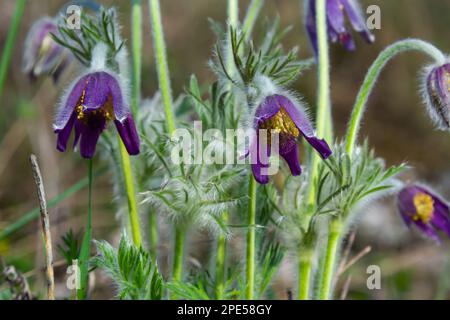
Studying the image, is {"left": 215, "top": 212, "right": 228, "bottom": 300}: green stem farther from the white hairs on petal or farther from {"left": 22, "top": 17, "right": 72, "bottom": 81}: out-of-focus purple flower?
{"left": 22, "top": 17, "right": 72, "bottom": 81}: out-of-focus purple flower

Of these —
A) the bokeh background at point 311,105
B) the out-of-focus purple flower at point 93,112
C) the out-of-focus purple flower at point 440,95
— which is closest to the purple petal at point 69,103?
the out-of-focus purple flower at point 93,112

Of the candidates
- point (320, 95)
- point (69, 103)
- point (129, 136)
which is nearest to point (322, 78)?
point (320, 95)

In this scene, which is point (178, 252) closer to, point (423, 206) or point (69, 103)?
point (69, 103)

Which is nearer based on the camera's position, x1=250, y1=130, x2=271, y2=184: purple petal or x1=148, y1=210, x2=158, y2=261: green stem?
x1=250, y1=130, x2=271, y2=184: purple petal

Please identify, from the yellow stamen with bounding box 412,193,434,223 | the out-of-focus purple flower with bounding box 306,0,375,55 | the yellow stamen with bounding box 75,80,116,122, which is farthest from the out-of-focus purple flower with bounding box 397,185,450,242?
the yellow stamen with bounding box 75,80,116,122

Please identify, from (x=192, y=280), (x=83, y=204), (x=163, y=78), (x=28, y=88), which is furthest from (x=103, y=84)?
(x=28, y=88)
